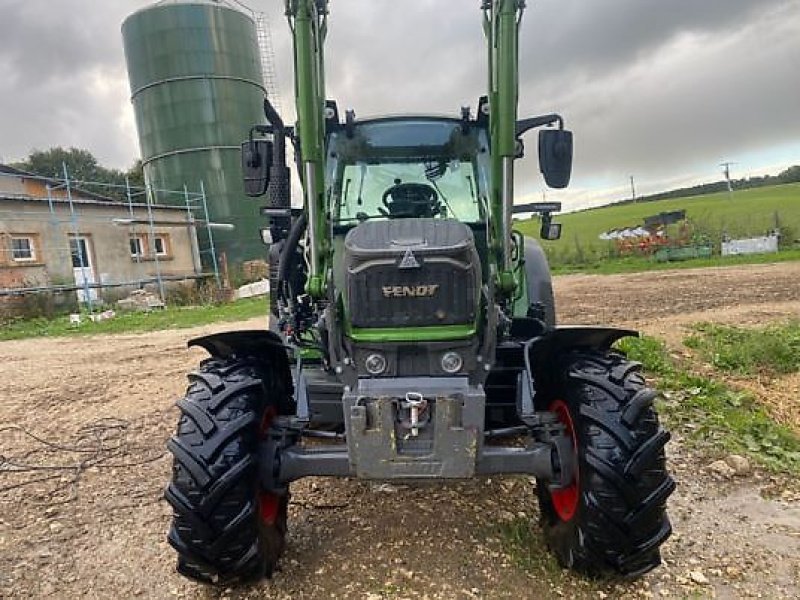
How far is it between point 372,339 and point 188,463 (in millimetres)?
869

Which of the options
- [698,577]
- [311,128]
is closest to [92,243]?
[311,128]

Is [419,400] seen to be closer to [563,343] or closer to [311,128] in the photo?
[563,343]

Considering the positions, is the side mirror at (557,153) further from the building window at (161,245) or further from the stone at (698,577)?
the building window at (161,245)

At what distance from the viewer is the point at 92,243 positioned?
61.8 feet

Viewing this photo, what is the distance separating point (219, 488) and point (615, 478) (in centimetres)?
151

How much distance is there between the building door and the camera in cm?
1756

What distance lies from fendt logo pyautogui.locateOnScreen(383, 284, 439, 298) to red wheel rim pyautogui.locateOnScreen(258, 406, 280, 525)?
2.61ft

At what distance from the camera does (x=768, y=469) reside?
3463 millimetres

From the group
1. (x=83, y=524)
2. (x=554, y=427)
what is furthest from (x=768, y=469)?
(x=83, y=524)

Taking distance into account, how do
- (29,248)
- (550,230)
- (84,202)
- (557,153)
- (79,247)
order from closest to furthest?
(557,153) → (550,230) → (29,248) → (79,247) → (84,202)

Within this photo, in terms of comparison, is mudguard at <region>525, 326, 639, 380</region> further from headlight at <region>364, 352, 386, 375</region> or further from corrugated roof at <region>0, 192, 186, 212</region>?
corrugated roof at <region>0, 192, 186, 212</region>

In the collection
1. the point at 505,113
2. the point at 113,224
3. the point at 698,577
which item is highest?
the point at 113,224

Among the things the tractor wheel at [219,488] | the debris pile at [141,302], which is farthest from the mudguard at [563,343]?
the debris pile at [141,302]

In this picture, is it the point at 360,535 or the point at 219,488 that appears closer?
the point at 219,488
